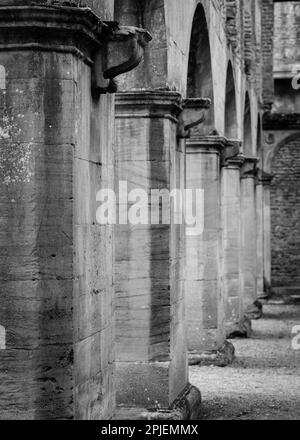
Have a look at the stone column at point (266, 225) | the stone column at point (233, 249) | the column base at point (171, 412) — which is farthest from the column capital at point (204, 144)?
the stone column at point (266, 225)

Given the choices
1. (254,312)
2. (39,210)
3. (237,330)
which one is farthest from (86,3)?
(254,312)

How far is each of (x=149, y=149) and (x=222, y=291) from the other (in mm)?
5167

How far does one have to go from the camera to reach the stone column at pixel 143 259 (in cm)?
846

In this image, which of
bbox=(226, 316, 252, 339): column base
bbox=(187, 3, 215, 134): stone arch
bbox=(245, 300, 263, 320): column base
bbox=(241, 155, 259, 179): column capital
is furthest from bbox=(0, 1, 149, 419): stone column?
bbox=(245, 300, 263, 320): column base

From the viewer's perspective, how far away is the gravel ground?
9953mm

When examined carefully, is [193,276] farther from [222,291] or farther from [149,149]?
[149,149]

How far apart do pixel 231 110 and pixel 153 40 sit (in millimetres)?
7942

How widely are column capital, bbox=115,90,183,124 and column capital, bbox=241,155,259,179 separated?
1076 centimetres

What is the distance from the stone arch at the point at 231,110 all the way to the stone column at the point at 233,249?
0.52m

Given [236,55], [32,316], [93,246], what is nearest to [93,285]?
[93,246]

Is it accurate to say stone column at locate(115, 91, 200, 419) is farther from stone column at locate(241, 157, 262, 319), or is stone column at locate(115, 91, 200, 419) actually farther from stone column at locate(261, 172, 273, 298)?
stone column at locate(261, 172, 273, 298)

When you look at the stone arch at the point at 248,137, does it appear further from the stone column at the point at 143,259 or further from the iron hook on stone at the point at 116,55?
the iron hook on stone at the point at 116,55

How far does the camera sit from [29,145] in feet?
17.6
